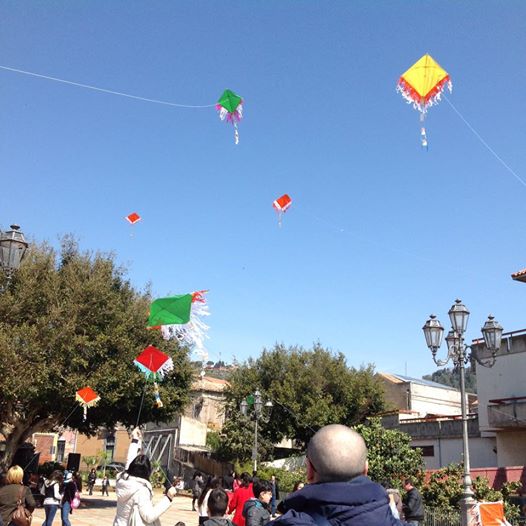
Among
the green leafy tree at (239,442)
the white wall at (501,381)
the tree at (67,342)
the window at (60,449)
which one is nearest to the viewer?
the tree at (67,342)

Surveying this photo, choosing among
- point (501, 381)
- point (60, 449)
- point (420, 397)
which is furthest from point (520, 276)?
point (60, 449)

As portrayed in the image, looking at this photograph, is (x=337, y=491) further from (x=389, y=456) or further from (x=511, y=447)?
(x=511, y=447)

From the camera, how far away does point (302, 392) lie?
36906mm

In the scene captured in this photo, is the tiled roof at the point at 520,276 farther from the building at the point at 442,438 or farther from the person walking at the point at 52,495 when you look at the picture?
the person walking at the point at 52,495

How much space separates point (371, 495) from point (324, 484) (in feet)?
0.54

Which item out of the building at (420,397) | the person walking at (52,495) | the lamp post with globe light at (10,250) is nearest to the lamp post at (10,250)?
the lamp post with globe light at (10,250)

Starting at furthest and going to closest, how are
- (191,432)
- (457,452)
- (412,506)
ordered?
1. (191,432)
2. (457,452)
3. (412,506)

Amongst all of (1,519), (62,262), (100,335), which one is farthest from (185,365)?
(1,519)

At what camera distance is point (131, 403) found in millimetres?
23000

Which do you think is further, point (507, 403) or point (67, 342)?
point (507, 403)

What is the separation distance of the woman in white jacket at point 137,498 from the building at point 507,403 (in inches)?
958

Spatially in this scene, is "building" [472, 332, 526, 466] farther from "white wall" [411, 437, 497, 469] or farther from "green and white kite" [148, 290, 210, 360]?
"green and white kite" [148, 290, 210, 360]

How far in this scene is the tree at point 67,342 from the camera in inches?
778

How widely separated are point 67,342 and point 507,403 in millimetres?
19168
